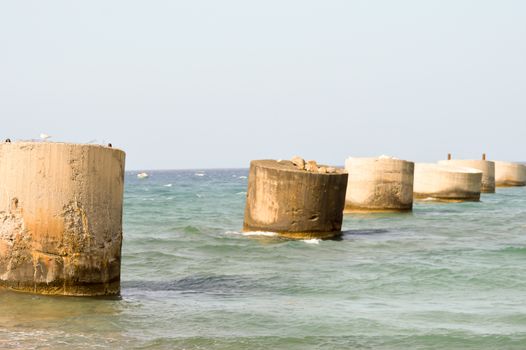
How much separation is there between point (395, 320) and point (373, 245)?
7603 millimetres

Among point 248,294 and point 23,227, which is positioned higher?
point 23,227

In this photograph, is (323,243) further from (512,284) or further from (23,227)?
(23,227)

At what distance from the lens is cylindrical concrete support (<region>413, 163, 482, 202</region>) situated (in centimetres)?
3164

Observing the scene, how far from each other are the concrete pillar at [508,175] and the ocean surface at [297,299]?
1169 inches

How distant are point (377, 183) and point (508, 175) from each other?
2597 cm

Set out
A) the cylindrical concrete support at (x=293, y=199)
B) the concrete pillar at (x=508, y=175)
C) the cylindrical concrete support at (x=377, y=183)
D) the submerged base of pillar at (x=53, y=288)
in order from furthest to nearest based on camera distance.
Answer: the concrete pillar at (x=508, y=175) < the cylindrical concrete support at (x=377, y=183) < the cylindrical concrete support at (x=293, y=199) < the submerged base of pillar at (x=53, y=288)

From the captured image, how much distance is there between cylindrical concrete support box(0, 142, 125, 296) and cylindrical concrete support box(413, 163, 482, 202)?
77.2 feet

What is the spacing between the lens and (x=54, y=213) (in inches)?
348

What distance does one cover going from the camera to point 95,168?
8.93 m

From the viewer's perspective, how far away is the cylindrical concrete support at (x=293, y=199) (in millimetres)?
16109

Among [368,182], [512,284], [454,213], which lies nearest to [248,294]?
[512,284]

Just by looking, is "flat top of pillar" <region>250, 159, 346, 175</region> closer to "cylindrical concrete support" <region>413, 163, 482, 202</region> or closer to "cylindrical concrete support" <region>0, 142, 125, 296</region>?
"cylindrical concrete support" <region>0, 142, 125, 296</region>

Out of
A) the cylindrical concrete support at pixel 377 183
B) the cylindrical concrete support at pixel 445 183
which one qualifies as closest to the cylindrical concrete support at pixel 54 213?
the cylindrical concrete support at pixel 377 183

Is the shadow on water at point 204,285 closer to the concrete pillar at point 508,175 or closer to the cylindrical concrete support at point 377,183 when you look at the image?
the cylindrical concrete support at point 377,183
